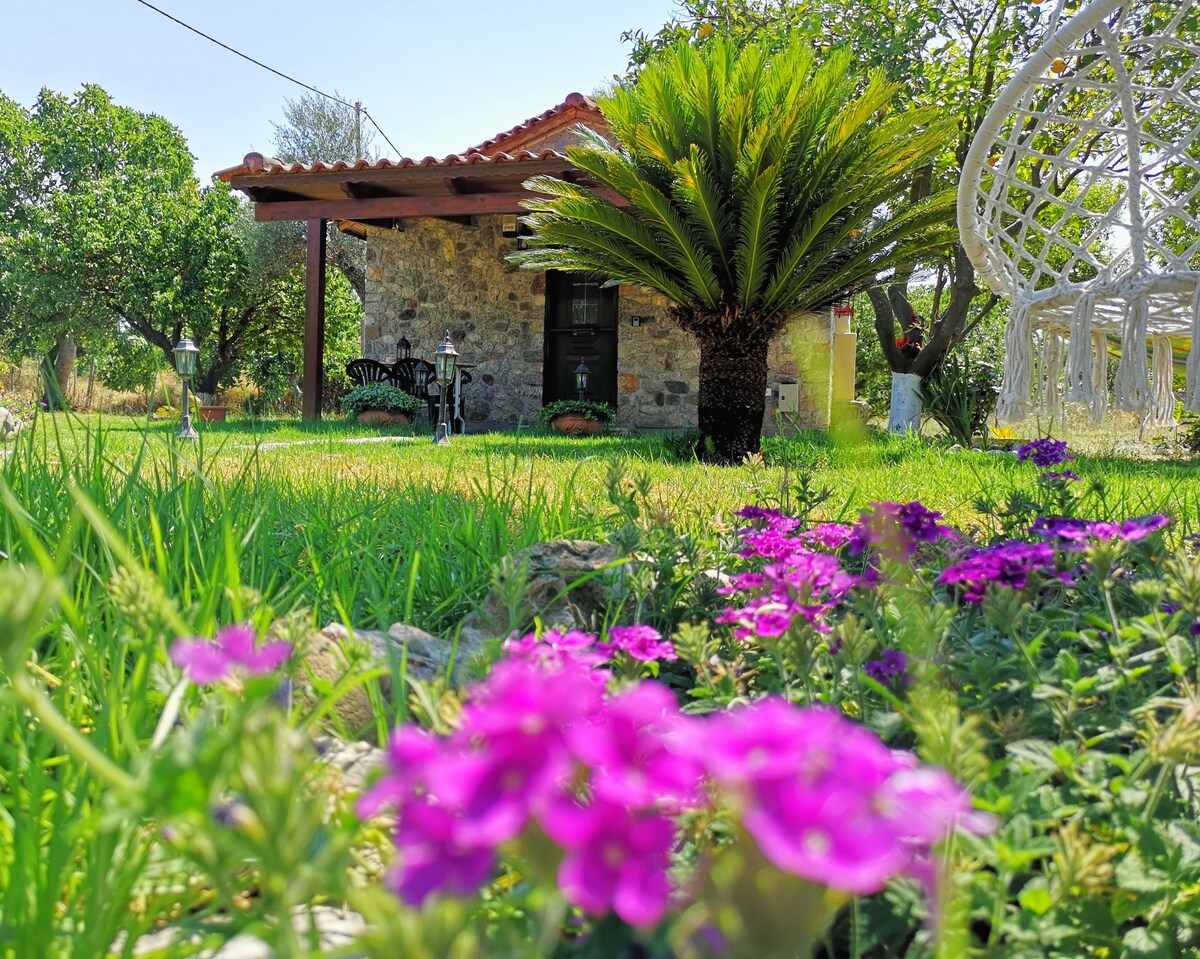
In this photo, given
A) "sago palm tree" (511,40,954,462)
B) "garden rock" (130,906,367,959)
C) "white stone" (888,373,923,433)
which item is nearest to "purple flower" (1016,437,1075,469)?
"garden rock" (130,906,367,959)

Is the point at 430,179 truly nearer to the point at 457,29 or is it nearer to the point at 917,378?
the point at 917,378

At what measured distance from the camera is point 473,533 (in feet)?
7.33

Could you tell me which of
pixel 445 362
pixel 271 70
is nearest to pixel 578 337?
pixel 445 362

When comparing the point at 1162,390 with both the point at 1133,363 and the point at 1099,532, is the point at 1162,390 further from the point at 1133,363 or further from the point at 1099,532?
the point at 1099,532

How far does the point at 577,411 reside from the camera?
9.45 metres

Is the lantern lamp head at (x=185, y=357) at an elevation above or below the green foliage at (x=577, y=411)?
above

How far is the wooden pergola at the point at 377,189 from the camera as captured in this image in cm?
927

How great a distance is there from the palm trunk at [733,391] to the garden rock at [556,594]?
15.9 ft

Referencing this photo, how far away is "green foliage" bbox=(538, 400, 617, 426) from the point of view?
944cm

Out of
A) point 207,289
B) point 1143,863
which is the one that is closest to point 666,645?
point 1143,863

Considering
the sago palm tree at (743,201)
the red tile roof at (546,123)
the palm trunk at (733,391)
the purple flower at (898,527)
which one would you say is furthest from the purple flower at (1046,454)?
the red tile roof at (546,123)

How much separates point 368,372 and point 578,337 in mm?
2586

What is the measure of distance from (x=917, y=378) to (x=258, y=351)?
1298 cm

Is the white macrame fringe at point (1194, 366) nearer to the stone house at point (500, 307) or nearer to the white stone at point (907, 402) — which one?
the white stone at point (907, 402)
